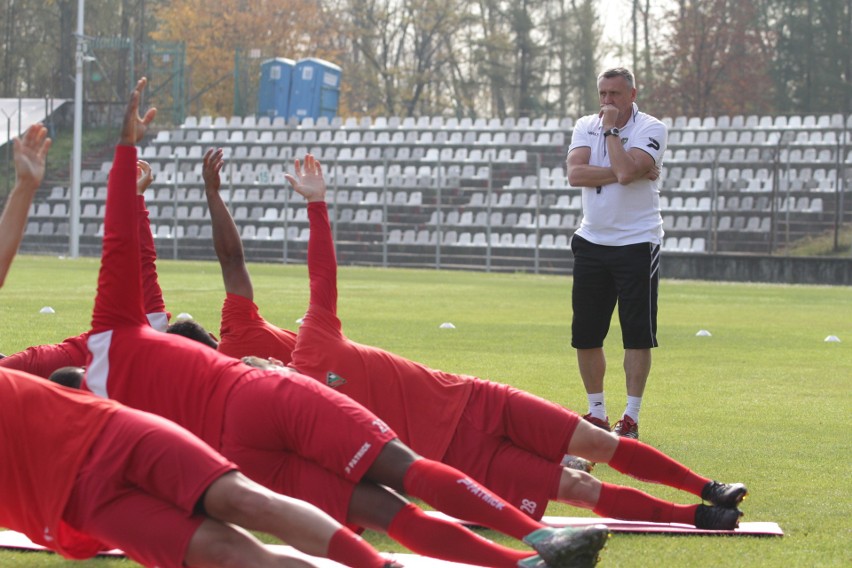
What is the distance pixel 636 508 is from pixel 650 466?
20 centimetres

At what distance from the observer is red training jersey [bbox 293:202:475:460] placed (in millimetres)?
5176

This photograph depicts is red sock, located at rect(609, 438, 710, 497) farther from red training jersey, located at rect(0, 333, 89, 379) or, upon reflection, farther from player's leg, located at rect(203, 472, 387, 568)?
red training jersey, located at rect(0, 333, 89, 379)

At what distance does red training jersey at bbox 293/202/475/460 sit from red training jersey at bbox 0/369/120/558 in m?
1.27

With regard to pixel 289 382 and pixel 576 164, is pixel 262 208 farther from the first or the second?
pixel 289 382

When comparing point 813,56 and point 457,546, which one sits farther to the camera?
point 813,56

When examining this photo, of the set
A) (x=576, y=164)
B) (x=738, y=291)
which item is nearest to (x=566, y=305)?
(x=738, y=291)

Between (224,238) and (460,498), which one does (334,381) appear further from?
(224,238)

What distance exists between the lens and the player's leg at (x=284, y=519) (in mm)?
3912

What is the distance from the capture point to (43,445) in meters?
4.04

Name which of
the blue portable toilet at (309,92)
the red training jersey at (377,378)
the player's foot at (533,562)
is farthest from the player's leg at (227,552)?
the blue portable toilet at (309,92)

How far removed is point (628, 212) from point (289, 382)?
13.6ft

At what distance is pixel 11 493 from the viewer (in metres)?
4.11

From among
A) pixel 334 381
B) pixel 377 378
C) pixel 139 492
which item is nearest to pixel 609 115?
pixel 377 378

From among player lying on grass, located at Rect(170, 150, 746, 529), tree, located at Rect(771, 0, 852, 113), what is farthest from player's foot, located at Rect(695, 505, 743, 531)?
tree, located at Rect(771, 0, 852, 113)
